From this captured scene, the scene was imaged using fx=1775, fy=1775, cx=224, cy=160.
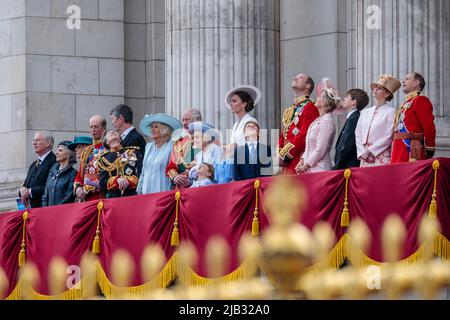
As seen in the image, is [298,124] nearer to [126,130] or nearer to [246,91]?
[246,91]

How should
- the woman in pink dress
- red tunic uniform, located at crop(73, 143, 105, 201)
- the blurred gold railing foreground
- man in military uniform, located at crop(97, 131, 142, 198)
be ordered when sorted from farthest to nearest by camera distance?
1. red tunic uniform, located at crop(73, 143, 105, 201)
2. man in military uniform, located at crop(97, 131, 142, 198)
3. the woman in pink dress
4. the blurred gold railing foreground

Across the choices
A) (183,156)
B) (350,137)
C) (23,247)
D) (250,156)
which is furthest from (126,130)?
(350,137)

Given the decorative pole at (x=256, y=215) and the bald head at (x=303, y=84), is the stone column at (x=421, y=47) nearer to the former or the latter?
the bald head at (x=303, y=84)

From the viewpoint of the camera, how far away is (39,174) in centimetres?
2759

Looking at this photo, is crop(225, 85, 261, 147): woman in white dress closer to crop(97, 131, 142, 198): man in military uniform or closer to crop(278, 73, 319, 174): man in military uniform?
crop(278, 73, 319, 174): man in military uniform

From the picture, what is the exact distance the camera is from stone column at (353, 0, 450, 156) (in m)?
24.0

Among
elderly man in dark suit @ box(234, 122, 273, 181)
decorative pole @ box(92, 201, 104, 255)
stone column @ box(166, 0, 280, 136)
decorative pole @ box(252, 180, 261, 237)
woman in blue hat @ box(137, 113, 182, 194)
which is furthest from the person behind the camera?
stone column @ box(166, 0, 280, 136)

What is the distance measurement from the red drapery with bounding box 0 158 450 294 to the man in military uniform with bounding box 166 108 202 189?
0.74 metres

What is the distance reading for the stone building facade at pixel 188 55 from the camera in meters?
24.2

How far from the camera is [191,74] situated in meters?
27.1

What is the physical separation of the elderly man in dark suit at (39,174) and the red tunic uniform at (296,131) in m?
5.40

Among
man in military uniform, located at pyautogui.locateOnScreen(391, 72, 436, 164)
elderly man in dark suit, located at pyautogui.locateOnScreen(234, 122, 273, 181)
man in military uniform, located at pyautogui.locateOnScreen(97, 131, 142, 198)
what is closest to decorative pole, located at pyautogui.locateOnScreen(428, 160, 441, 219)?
man in military uniform, located at pyautogui.locateOnScreen(391, 72, 436, 164)

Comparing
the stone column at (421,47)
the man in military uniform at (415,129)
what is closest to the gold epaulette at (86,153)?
the stone column at (421,47)
